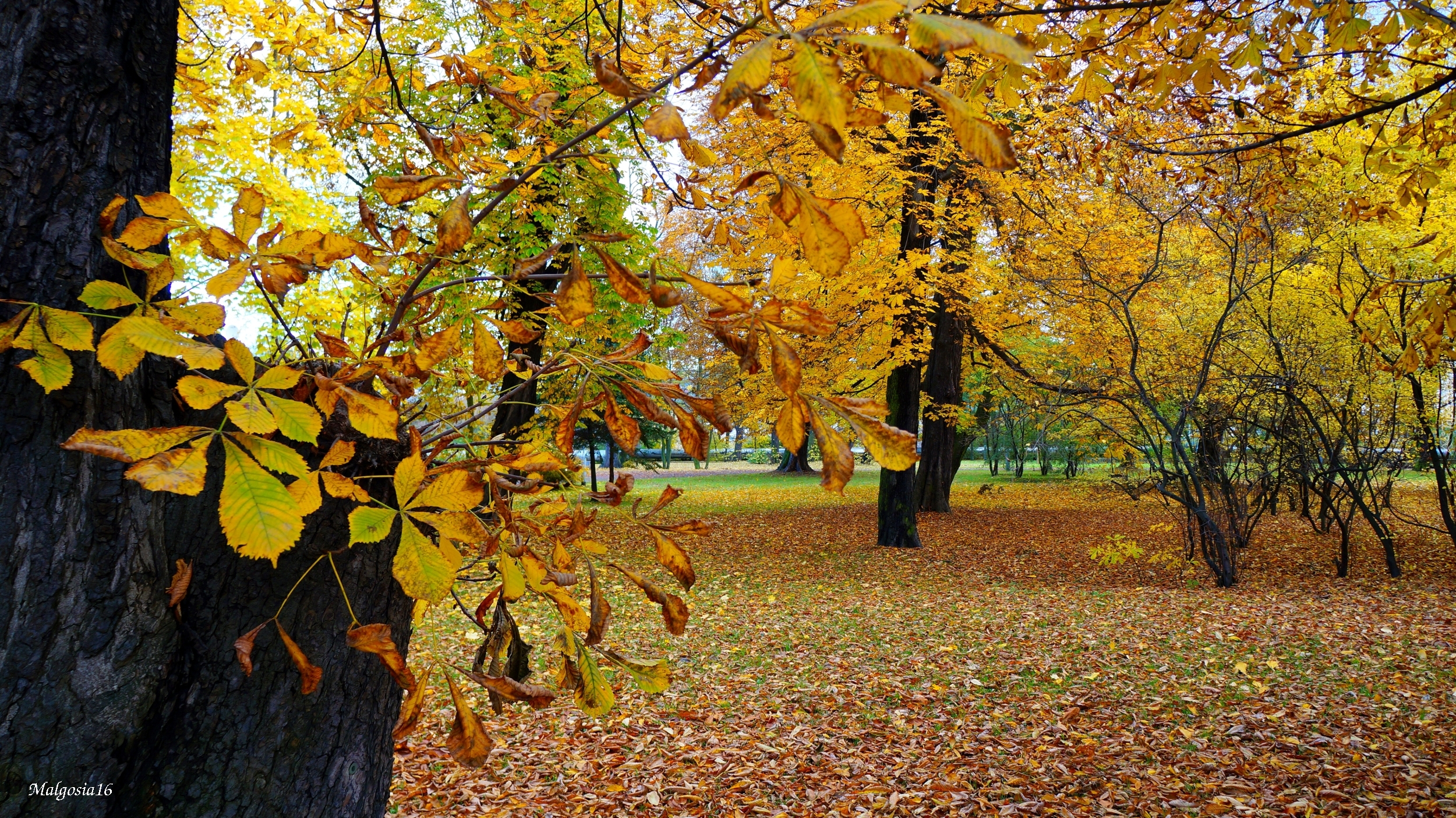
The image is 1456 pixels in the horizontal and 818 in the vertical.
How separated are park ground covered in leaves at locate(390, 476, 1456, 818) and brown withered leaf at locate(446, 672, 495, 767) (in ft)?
9.55

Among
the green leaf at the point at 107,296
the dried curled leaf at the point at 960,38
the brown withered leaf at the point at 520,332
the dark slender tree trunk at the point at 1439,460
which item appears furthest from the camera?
the dark slender tree trunk at the point at 1439,460

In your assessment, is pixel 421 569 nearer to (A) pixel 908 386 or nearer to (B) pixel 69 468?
(B) pixel 69 468

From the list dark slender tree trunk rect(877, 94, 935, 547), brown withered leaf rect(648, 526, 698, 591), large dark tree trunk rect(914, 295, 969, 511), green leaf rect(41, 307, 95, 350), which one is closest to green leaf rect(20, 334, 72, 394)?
green leaf rect(41, 307, 95, 350)

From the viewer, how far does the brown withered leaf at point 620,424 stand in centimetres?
96

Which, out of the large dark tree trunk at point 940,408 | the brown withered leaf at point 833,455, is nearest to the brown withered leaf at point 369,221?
the brown withered leaf at point 833,455

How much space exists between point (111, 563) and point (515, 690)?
68 centimetres

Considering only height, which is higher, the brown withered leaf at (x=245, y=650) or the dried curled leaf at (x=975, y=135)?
the dried curled leaf at (x=975, y=135)

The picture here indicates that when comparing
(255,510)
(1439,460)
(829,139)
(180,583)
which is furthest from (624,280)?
(1439,460)

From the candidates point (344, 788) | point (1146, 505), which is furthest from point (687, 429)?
point (1146, 505)

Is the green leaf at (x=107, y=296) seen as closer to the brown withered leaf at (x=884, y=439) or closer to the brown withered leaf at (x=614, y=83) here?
the brown withered leaf at (x=614, y=83)

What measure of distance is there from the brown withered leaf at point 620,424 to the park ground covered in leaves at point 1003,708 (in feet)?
10.1

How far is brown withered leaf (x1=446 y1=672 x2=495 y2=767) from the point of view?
977mm

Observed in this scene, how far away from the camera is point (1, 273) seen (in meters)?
1.04

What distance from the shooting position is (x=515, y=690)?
0.96 meters
